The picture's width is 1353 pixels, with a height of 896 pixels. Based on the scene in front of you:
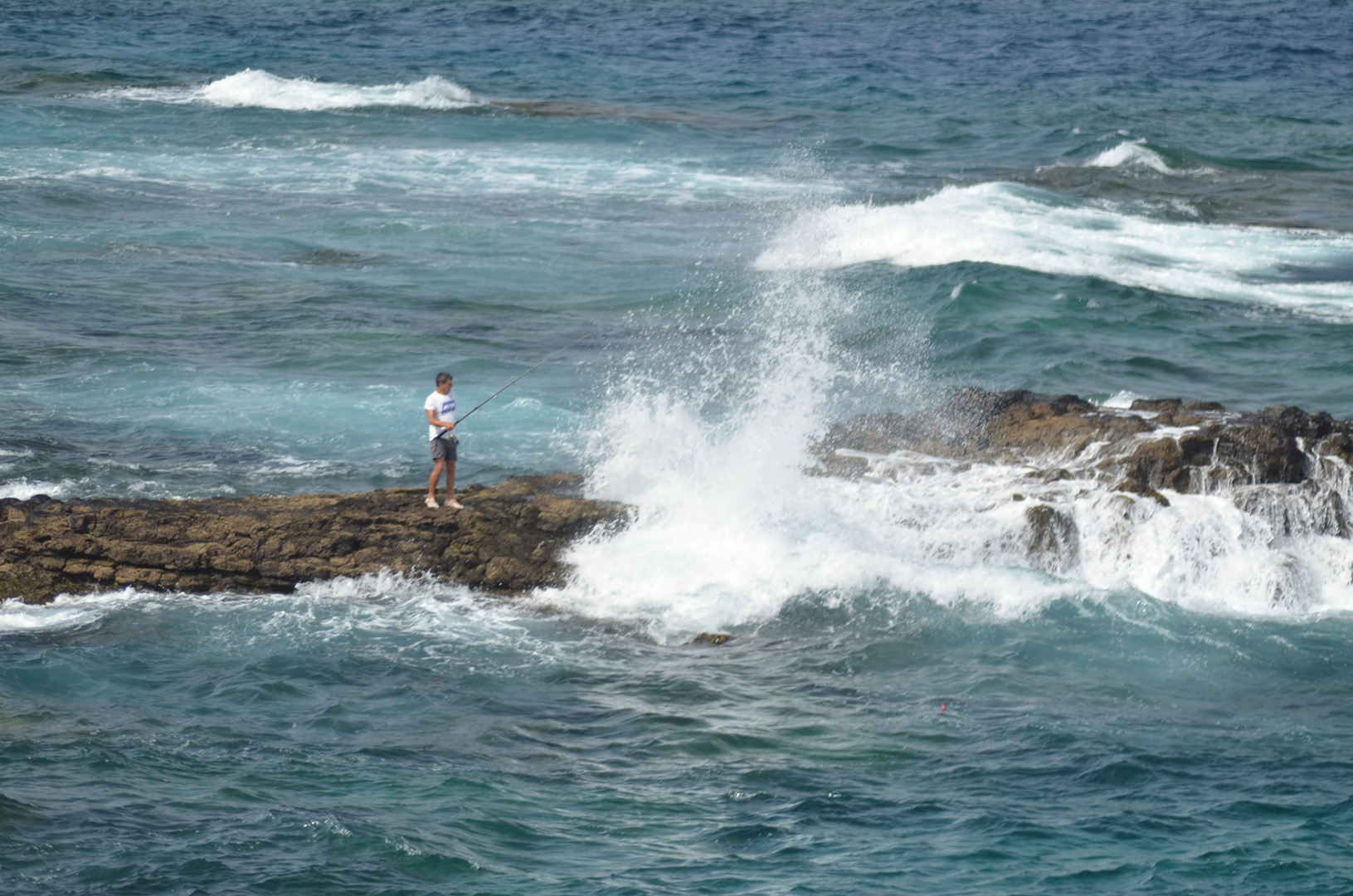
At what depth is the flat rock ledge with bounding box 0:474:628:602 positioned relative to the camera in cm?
1153

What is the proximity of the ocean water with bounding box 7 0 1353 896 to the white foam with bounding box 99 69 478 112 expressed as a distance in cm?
220

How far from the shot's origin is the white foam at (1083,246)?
71.6 feet

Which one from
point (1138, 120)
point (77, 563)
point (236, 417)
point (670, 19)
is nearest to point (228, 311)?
point (236, 417)

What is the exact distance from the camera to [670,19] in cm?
5306

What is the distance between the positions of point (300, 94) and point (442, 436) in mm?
28628

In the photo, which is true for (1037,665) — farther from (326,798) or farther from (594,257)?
(594,257)

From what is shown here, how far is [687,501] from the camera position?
42.7 ft

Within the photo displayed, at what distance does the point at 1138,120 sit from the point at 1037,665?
26846 millimetres

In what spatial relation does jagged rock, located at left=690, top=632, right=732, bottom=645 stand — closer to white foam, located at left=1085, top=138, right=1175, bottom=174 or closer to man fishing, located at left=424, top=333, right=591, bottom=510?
man fishing, located at left=424, top=333, right=591, bottom=510

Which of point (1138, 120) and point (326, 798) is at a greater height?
point (1138, 120)

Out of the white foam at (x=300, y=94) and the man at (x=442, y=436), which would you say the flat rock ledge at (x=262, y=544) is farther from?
the white foam at (x=300, y=94)

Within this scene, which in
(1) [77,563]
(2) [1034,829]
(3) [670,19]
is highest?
(3) [670,19]

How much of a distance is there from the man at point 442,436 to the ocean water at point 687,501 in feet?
2.78

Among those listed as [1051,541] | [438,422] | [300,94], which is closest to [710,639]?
[438,422]
